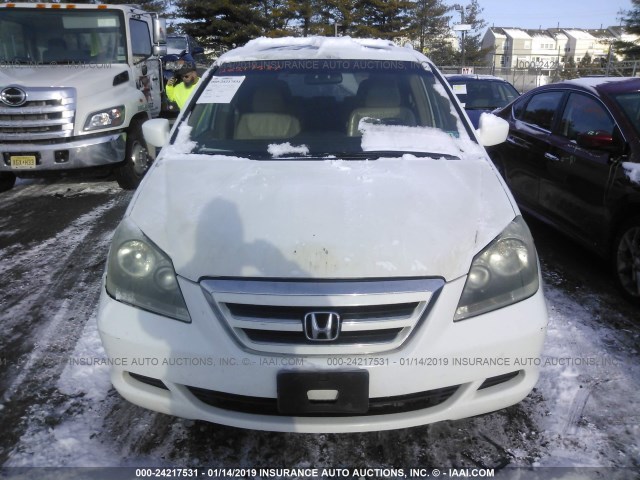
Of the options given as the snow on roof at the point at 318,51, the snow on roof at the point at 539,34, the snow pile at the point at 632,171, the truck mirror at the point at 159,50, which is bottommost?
the snow pile at the point at 632,171

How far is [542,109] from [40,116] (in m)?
5.40

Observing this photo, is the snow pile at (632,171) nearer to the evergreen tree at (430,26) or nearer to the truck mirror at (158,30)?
the truck mirror at (158,30)

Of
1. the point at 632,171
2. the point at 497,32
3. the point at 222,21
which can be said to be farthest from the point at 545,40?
Answer: the point at 632,171

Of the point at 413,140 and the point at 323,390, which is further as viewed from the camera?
the point at 413,140

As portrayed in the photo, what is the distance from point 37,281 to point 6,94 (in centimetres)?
311

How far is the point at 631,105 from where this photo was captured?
4098 mm

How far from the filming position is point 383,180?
2.52 metres

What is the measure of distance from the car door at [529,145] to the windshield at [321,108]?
1.89 m

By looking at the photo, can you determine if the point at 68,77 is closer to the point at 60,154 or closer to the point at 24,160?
the point at 60,154

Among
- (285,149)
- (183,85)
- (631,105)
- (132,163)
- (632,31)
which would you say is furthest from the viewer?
(632,31)

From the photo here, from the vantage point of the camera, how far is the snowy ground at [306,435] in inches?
92.0

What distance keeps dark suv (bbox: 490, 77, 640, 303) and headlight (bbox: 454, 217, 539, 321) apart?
6.06 feet

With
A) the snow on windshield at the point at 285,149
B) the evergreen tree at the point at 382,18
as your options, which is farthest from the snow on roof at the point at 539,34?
the snow on windshield at the point at 285,149

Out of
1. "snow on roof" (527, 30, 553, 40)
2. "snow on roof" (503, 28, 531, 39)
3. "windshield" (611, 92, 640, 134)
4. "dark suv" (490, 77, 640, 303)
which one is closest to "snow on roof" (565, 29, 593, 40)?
"snow on roof" (527, 30, 553, 40)
